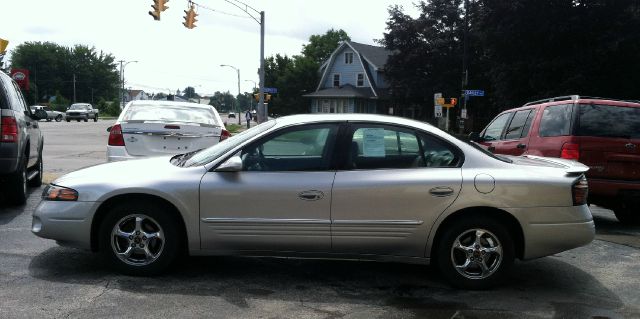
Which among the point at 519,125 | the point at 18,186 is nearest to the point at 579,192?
the point at 519,125

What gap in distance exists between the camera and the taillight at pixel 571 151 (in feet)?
23.6

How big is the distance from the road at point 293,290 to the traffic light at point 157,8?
1345 centimetres

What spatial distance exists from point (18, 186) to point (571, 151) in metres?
7.13

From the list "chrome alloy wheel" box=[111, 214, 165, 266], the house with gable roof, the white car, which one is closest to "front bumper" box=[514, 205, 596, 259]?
"chrome alloy wheel" box=[111, 214, 165, 266]

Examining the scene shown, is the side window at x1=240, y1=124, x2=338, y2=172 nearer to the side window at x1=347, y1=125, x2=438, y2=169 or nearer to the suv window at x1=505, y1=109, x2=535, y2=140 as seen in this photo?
the side window at x1=347, y1=125, x2=438, y2=169

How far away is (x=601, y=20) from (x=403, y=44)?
21042 mm

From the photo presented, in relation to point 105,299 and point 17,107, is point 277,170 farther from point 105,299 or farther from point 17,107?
point 17,107

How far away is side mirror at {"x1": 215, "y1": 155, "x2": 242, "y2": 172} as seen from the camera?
4.67 metres

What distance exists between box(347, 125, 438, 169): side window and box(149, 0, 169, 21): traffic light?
586 inches

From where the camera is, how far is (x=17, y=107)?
784 centimetres

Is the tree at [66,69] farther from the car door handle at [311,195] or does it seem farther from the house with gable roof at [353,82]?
the car door handle at [311,195]

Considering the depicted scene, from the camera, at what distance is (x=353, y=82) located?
189 ft

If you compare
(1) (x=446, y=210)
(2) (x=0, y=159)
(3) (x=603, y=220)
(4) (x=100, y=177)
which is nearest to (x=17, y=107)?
(2) (x=0, y=159)

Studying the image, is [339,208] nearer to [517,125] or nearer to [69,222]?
[69,222]
